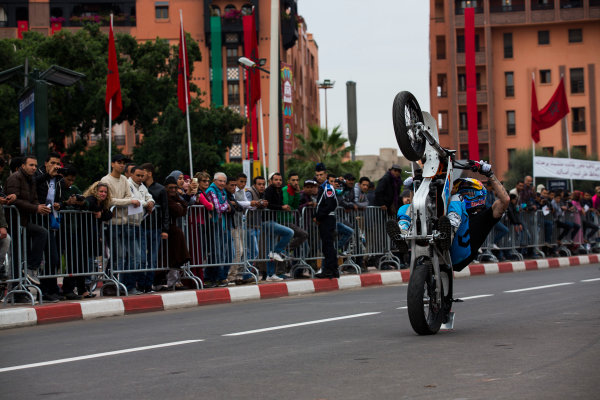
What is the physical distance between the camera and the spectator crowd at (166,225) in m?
12.2

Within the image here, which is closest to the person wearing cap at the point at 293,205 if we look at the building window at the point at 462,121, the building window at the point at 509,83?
the building window at the point at 462,121

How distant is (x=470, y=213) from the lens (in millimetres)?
8602

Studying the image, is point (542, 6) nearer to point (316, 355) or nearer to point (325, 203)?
point (325, 203)

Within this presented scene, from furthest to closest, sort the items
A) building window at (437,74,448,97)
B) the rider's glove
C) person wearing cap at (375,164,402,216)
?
building window at (437,74,448,97) → person wearing cap at (375,164,402,216) → the rider's glove

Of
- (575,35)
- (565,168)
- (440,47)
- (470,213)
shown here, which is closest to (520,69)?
(575,35)

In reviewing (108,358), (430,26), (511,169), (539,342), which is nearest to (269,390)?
(108,358)

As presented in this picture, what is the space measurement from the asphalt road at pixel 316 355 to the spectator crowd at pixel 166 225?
1.72 meters

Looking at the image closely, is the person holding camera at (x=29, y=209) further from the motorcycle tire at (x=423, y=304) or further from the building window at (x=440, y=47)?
the building window at (x=440, y=47)

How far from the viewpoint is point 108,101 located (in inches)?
1160

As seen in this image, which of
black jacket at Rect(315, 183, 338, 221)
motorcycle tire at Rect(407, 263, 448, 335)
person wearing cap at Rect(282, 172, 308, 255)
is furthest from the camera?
person wearing cap at Rect(282, 172, 308, 255)

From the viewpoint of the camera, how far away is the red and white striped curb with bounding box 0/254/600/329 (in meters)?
11.1

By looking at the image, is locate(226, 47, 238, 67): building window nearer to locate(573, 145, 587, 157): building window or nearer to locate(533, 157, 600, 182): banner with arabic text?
locate(573, 145, 587, 157): building window

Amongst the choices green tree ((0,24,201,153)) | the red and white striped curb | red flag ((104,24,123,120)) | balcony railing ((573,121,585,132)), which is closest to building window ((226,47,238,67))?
green tree ((0,24,201,153))

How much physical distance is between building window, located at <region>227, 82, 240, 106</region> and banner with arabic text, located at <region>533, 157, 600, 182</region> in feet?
156
